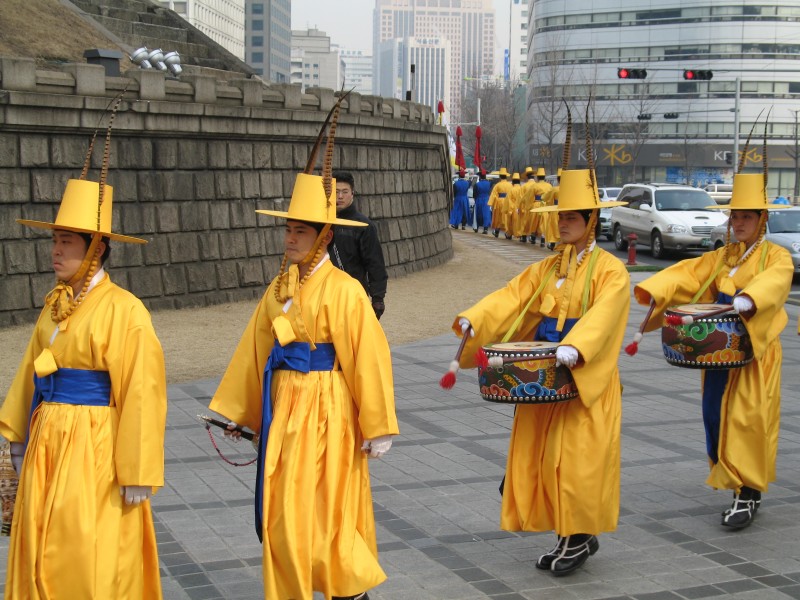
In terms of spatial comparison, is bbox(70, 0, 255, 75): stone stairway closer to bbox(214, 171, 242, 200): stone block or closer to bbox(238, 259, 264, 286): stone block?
bbox(214, 171, 242, 200): stone block

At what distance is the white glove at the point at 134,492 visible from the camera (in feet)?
14.9

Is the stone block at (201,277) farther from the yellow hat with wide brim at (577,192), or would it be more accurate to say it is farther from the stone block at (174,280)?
the yellow hat with wide brim at (577,192)

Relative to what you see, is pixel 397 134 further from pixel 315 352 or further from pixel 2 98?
pixel 315 352

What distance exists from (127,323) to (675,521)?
3.61m

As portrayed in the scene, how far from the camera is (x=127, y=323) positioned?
15.3ft

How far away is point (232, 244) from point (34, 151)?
357cm

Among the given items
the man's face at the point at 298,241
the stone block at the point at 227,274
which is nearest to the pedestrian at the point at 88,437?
the man's face at the point at 298,241

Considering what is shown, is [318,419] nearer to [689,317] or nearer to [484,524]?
[484,524]

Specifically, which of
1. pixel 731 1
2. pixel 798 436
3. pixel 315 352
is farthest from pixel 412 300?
pixel 731 1

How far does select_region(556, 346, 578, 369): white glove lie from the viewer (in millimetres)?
5613

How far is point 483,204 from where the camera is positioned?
115 feet

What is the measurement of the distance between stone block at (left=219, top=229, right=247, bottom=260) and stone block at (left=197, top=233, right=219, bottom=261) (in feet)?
0.31

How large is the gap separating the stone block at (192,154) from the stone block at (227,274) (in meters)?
1.50

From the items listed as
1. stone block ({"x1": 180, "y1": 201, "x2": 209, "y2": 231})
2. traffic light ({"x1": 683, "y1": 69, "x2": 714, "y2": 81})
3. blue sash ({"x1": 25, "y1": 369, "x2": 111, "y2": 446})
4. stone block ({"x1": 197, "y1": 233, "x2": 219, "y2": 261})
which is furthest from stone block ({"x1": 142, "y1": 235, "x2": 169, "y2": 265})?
traffic light ({"x1": 683, "y1": 69, "x2": 714, "y2": 81})
